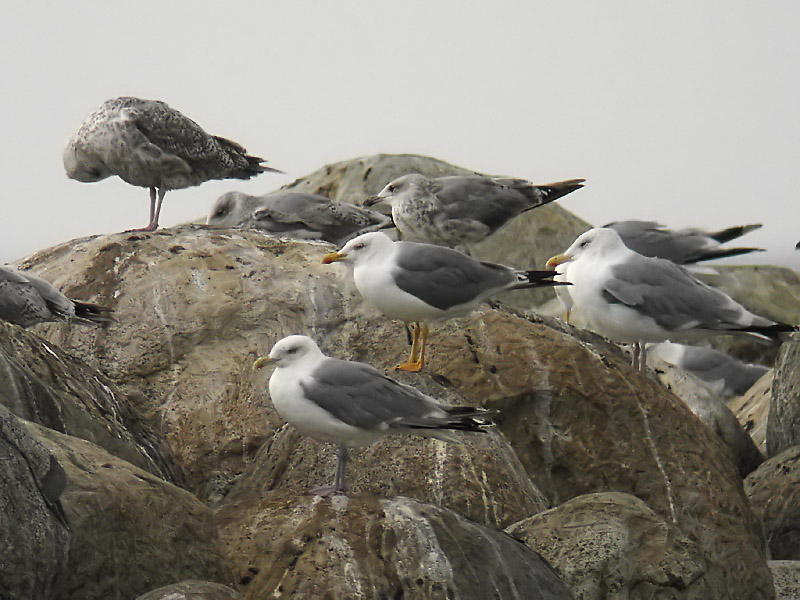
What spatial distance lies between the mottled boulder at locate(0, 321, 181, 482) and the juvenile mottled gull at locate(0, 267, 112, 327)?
776 mm

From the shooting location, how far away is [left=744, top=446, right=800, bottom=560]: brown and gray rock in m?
9.33

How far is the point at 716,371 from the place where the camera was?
604 inches

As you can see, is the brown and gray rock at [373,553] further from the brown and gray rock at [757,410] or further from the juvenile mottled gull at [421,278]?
the brown and gray rock at [757,410]

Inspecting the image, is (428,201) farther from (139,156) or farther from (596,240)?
(139,156)

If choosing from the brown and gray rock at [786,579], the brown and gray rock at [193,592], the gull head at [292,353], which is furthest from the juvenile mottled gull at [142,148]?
the brown and gray rock at [786,579]

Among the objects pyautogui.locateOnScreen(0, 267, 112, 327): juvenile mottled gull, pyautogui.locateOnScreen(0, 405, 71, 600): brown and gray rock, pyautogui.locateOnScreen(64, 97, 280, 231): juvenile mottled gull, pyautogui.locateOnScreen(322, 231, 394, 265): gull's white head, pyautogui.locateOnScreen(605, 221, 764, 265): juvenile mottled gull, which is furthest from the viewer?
pyautogui.locateOnScreen(605, 221, 764, 265): juvenile mottled gull

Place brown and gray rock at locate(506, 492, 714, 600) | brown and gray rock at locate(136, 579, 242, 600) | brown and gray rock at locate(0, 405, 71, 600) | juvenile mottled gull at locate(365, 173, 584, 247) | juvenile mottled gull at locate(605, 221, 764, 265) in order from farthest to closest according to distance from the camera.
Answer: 1. juvenile mottled gull at locate(605, 221, 764, 265)
2. juvenile mottled gull at locate(365, 173, 584, 247)
3. brown and gray rock at locate(506, 492, 714, 600)
4. brown and gray rock at locate(136, 579, 242, 600)
5. brown and gray rock at locate(0, 405, 71, 600)

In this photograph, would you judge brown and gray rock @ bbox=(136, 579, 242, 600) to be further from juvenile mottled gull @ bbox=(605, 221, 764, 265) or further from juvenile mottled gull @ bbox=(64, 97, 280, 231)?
juvenile mottled gull @ bbox=(605, 221, 764, 265)

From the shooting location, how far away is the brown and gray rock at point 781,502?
9328 mm

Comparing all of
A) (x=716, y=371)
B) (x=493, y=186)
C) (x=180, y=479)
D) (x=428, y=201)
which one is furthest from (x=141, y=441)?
(x=716, y=371)

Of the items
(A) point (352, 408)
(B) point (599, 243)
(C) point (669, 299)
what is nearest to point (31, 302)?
(A) point (352, 408)

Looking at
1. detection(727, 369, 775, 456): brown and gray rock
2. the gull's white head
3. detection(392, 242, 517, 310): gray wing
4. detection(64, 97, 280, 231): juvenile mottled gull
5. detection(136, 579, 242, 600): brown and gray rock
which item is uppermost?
detection(64, 97, 280, 231): juvenile mottled gull

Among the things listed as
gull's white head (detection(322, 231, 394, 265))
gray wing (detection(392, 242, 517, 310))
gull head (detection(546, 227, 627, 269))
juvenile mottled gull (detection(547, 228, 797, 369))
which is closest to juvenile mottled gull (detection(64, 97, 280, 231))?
gull's white head (detection(322, 231, 394, 265))

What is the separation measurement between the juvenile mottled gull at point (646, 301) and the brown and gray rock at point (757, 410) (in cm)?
280
